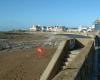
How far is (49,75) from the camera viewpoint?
10.2 meters

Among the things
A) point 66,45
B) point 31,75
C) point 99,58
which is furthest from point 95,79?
point 31,75

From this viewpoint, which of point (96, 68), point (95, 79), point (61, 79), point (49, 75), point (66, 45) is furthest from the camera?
point (96, 68)

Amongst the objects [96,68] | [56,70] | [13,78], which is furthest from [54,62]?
[13,78]

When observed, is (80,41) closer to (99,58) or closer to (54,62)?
(99,58)

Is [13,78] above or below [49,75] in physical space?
below

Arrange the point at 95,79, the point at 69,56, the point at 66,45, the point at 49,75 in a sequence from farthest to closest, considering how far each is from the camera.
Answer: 1. the point at 66,45
2. the point at 69,56
3. the point at 95,79
4. the point at 49,75

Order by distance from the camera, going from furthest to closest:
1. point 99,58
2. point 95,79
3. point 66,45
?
point 99,58 < point 66,45 < point 95,79

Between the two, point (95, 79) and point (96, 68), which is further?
point (96, 68)

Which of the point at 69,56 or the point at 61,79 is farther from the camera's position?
the point at 69,56

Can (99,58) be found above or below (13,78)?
above

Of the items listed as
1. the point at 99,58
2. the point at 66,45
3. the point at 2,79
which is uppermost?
the point at 66,45

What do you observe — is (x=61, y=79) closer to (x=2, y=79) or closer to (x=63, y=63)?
(x=63, y=63)

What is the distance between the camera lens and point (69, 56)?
39.2 feet

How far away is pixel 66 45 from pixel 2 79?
6.43 m
